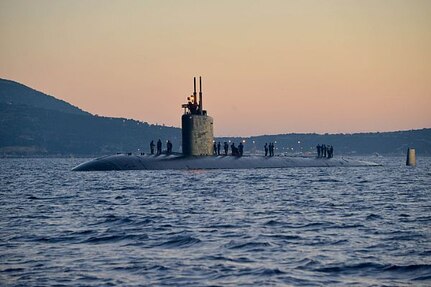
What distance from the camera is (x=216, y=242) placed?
1778 cm

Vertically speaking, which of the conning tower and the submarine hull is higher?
the conning tower

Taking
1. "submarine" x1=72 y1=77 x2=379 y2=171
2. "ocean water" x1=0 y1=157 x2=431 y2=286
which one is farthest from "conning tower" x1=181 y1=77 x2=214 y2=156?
"ocean water" x1=0 y1=157 x2=431 y2=286

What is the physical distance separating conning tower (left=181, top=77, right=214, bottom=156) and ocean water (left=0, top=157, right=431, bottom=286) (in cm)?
2781

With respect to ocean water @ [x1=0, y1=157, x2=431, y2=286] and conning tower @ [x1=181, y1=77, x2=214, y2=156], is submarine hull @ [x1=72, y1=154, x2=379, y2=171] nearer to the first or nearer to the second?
conning tower @ [x1=181, y1=77, x2=214, y2=156]

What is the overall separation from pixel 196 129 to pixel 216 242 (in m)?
42.0

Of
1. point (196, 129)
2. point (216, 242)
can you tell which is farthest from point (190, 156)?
point (216, 242)

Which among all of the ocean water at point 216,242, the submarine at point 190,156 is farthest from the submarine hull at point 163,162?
the ocean water at point 216,242

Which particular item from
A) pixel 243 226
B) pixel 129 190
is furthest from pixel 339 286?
pixel 129 190

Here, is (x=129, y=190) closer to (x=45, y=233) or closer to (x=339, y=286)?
(x=45, y=233)

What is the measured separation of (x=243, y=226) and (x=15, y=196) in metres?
20.6

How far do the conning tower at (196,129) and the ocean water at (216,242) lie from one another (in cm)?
2781

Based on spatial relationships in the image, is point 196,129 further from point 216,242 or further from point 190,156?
point 216,242

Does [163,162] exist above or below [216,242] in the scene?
above

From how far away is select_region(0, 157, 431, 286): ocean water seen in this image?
532 inches
